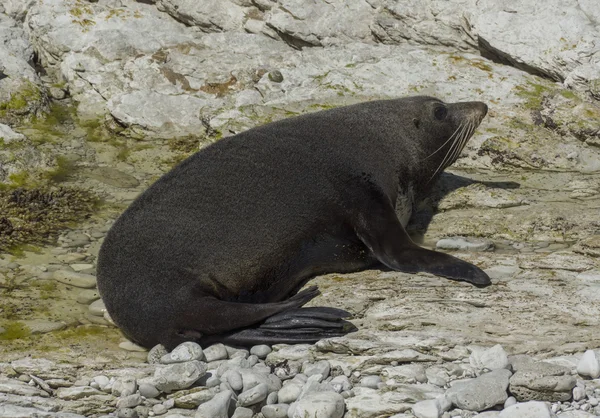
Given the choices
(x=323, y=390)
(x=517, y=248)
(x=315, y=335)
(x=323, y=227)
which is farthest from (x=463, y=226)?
(x=323, y=390)

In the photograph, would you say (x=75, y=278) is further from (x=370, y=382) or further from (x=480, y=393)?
(x=480, y=393)

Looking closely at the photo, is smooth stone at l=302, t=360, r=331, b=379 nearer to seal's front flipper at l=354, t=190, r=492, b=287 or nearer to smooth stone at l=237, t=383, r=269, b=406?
smooth stone at l=237, t=383, r=269, b=406

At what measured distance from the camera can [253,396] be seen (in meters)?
5.27

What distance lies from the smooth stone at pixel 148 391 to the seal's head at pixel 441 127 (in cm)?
370

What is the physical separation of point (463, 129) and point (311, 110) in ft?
7.05

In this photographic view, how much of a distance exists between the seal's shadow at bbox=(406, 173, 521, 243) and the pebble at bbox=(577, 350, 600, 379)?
2840 millimetres

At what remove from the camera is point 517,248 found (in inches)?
293

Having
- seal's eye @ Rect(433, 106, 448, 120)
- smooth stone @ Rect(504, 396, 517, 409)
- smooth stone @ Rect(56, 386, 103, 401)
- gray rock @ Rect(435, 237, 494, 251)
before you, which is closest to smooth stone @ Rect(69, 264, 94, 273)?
smooth stone @ Rect(56, 386, 103, 401)

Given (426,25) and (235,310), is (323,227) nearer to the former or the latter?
(235,310)

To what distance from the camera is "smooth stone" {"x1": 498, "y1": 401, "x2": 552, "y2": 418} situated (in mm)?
4605

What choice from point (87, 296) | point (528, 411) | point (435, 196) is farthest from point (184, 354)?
point (435, 196)

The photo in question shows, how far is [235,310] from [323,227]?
1131mm

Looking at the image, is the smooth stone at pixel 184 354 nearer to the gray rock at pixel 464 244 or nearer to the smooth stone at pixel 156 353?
the smooth stone at pixel 156 353

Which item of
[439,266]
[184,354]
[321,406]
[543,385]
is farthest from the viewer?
[439,266]
